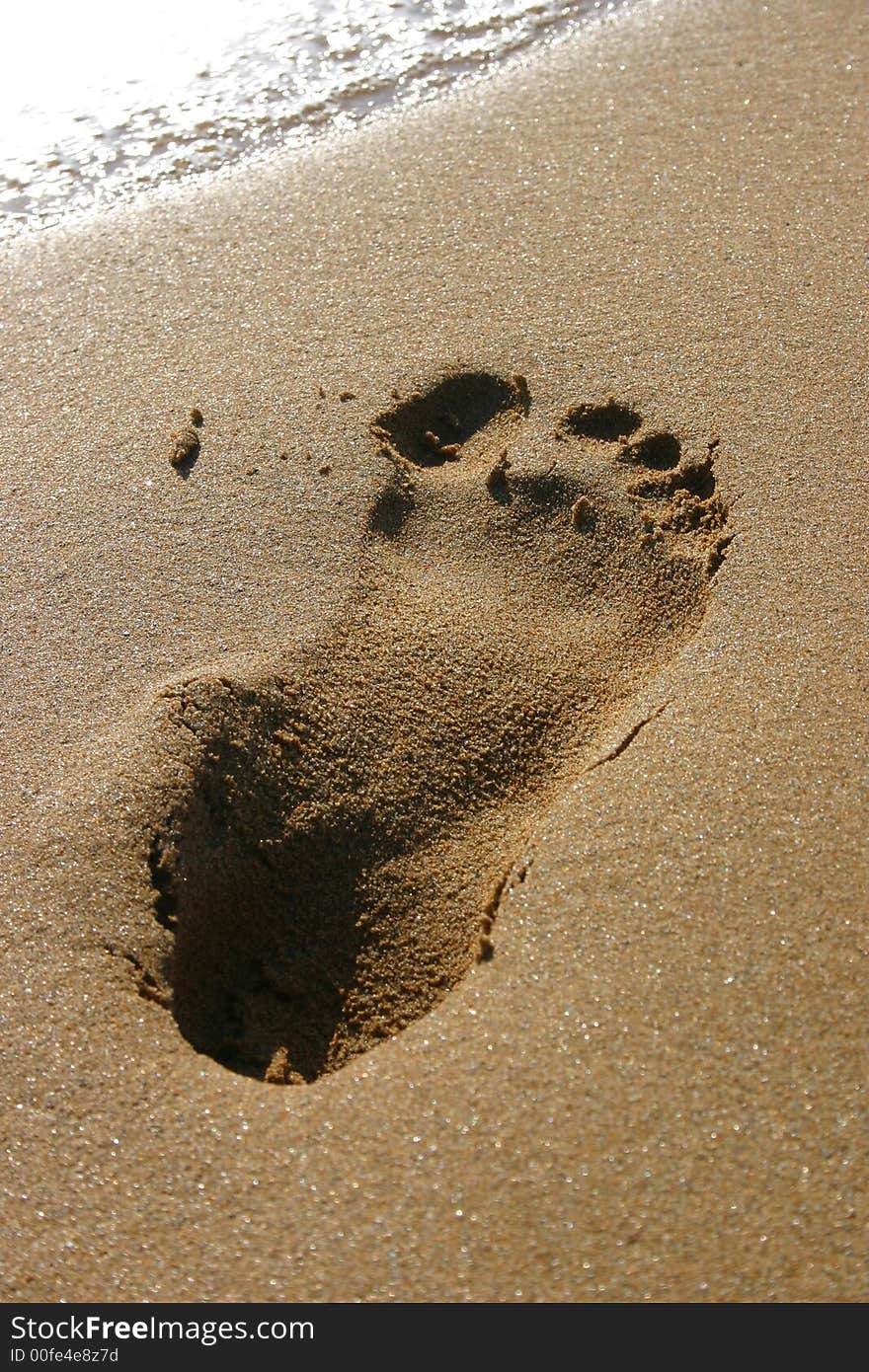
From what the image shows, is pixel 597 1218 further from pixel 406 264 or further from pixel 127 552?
pixel 406 264

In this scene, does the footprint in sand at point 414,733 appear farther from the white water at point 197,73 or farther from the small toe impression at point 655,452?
the white water at point 197,73

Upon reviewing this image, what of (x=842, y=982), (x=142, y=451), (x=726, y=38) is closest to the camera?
(x=842, y=982)

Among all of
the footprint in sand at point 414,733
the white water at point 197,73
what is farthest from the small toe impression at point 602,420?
the white water at point 197,73

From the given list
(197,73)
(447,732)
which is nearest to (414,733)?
(447,732)

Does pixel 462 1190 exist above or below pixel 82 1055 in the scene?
below
